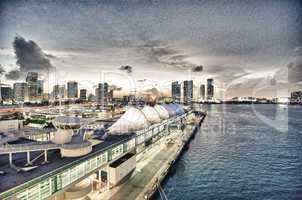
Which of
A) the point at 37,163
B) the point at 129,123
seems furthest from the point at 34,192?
the point at 129,123

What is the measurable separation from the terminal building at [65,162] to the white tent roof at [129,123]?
13 cm

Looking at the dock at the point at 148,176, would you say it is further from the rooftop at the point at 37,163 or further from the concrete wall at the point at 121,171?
the rooftop at the point at 37,163

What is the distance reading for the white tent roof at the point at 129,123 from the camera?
28.8 metres

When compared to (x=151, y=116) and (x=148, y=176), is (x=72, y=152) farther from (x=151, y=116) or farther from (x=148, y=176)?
(x=151, y=116)

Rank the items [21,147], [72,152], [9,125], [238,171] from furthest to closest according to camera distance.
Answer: [9,125]
[238,171]
[72,152]
[21,147]

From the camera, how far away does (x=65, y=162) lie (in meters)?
16.9

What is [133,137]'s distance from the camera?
89.7 feet

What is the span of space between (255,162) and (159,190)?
63.1 feet

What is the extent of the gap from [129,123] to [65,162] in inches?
563

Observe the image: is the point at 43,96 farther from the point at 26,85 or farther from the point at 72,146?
the point at 72,146

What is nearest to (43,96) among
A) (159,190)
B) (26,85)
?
(26,85)

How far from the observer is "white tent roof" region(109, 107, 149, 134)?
2875cm

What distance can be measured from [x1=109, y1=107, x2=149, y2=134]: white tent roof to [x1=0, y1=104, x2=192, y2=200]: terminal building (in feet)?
0.44

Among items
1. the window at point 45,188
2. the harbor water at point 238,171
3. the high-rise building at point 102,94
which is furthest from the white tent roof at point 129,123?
the high-rise building at point 102,94
